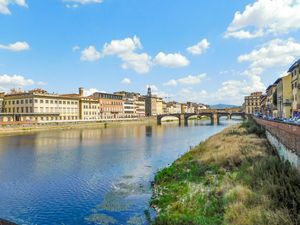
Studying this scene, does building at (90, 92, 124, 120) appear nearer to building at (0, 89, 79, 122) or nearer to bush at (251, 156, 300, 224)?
building at (0, 89, 79, 122)

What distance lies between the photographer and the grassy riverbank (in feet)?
36.2

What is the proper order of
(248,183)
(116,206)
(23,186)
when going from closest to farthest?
(248,183) < (116,206) < (23,186)

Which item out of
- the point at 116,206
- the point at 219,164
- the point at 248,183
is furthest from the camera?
the point at 219,164

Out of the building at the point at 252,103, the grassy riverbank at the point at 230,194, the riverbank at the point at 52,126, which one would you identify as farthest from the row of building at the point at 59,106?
the grassy riverbank at the point at 230,194

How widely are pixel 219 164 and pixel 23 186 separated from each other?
43.8ft

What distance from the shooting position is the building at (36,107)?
9119cm

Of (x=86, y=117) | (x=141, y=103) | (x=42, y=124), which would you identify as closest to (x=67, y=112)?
(x=86, y=117)

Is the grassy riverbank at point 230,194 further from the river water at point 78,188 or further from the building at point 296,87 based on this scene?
the building at point 296,87

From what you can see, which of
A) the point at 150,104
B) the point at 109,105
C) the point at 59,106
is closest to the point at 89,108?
the point at 109,105

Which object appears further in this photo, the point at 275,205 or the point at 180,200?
the point at 180,200

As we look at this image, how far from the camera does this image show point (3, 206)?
16797 millimetres

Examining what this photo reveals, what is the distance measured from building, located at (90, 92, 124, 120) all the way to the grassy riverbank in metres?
107

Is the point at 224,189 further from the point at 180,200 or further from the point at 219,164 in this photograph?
the point at 219,164

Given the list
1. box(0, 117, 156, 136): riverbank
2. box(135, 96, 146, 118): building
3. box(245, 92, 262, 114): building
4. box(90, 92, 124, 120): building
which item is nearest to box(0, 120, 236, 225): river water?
box(0, 117, 156, 136): riverbank
